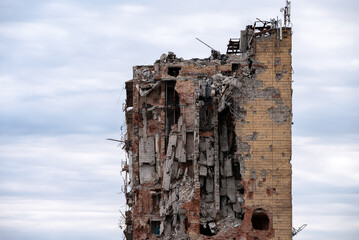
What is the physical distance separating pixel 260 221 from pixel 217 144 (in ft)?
12.7

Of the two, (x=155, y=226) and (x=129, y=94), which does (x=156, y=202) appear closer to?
(x=155, y=226)

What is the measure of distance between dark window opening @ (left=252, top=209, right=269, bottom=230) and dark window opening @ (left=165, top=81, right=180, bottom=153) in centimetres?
533

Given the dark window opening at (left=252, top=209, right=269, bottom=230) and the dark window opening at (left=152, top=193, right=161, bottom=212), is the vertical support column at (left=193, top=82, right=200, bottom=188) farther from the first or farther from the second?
the dark window opening at (left=252, top=209, right=269, bottom=230)

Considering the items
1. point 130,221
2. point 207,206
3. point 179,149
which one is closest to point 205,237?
point 207,206

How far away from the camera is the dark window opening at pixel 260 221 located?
3538 cm

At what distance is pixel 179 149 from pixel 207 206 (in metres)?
2.79

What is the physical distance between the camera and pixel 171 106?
121 feet

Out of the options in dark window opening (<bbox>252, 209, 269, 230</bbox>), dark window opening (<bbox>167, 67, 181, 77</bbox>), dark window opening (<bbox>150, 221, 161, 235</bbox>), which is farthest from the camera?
dark window opening (<bbox>167, 67, 181, 77</bbox>)

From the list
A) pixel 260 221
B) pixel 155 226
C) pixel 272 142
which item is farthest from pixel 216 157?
pixel 155 226

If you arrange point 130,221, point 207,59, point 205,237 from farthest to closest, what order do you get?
point 130,221
point 207,59
point 205,237

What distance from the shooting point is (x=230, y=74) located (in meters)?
36.6

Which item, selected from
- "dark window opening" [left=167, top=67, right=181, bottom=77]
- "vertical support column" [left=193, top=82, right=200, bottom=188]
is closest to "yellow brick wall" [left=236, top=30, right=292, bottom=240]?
"vertical support column" [left=193, top=82, right=200, bottom=188]

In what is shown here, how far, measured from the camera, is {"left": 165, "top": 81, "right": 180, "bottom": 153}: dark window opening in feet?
121

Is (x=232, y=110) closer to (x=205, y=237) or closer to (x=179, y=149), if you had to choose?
(x=179, y=149)
